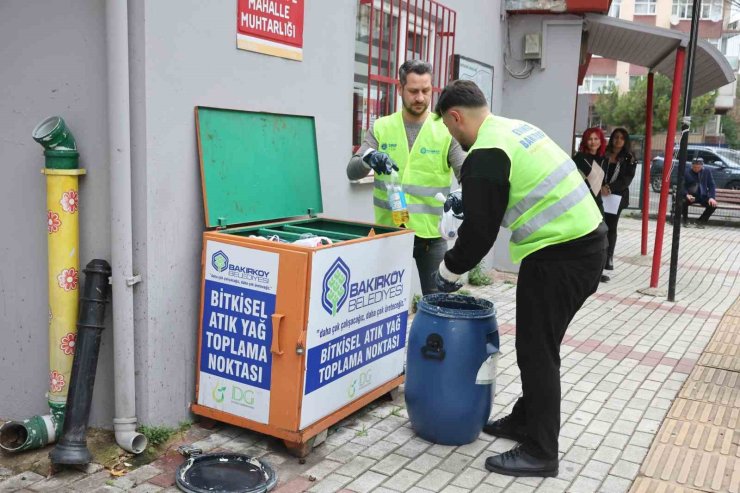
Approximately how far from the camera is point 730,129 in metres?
45.7

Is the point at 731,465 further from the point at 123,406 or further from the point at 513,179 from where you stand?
the point at 123,406

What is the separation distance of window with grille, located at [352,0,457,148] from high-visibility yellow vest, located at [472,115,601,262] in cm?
224

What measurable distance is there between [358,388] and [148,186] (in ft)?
4.89

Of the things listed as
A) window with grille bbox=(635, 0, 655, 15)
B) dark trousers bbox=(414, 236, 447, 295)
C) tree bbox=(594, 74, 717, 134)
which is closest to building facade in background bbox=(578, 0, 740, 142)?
window with grille bbox=(635, 0, 655, 15)

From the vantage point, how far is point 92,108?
10.9 feet

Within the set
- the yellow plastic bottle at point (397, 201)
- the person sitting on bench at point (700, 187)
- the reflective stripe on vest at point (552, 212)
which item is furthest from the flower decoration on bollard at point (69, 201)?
the person sitting on bench at point (700, 187)

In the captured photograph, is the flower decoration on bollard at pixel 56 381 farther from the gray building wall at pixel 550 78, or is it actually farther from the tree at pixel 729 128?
the tree at pixel 729 128

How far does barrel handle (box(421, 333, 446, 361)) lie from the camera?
3527 mm

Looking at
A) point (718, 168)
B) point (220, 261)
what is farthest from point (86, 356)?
point (718, 168)

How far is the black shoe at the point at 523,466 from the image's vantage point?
3385 millimetres

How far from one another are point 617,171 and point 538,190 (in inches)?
220

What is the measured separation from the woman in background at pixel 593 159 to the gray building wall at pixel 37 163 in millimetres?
5752

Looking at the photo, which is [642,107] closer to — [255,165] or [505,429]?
[505,429]

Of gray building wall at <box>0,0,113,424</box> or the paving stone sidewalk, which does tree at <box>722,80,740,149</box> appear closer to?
the paving stone sidewalk
